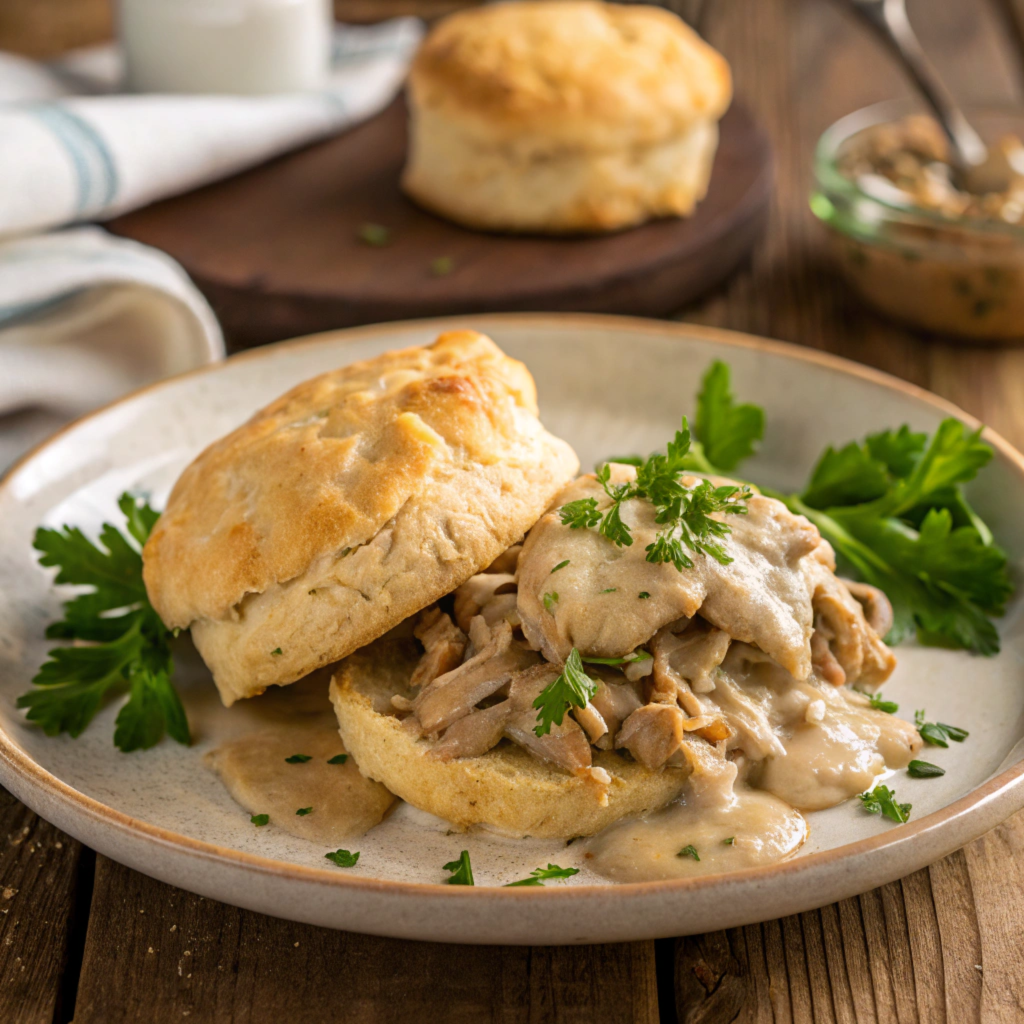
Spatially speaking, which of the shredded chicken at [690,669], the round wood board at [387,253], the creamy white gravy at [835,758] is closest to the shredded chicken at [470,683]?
the shredded chicken at [690,669]

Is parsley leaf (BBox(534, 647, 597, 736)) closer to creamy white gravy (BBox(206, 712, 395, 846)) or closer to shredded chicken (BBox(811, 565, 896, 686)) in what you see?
creamy white gravy (BBox(206, 712, 395, 846))

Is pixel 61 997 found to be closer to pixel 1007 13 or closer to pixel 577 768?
pixel 577 768

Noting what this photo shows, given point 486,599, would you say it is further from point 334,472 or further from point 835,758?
point 835,758

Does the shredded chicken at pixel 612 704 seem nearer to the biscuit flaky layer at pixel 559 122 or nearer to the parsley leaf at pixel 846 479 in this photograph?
the parsley leaf at pixel 846 479

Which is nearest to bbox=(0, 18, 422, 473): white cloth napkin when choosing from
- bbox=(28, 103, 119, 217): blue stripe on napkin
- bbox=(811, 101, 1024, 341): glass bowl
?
bbox=(28, 103, 119, 217): blue stripe on napkin

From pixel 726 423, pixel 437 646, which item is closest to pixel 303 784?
pixel 437 646

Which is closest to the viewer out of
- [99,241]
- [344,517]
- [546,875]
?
[546,875]
